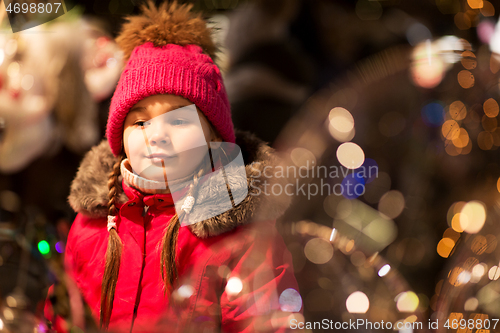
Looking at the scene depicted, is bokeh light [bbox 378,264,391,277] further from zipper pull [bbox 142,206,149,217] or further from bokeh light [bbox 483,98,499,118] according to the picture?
zipper pull [bbox 142,206,149,217]

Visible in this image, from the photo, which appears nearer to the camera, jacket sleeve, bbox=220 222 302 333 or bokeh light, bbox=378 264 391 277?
jacket sleeve, bbox=220 222 302 333

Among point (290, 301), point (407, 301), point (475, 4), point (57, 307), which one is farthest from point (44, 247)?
point (475, 4)

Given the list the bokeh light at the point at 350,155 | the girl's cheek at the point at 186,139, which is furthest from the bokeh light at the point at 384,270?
the girl's cheek at the point at 186,139

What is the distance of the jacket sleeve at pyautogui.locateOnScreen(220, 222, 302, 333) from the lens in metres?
0.62

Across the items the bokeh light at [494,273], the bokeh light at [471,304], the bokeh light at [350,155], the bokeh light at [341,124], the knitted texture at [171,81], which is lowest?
the bokeh light at [471,304]

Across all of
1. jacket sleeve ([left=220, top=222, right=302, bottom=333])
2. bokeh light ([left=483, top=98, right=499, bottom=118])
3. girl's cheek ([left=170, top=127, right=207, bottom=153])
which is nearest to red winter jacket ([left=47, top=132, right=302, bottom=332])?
jacket sleeve ([left=220, top=222, right=302, bottom=333])

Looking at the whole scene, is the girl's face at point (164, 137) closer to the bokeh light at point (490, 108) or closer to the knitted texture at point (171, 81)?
the knitted texture at point (171, 81)

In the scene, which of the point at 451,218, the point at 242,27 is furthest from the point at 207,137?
the point at 451,218

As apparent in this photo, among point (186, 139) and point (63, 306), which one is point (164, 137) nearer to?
point (186, 139)

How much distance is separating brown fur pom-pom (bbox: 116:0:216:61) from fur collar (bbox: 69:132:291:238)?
25 centimetres

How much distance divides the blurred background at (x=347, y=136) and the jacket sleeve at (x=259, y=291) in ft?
0.19

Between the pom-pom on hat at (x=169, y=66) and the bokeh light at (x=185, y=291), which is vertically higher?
the pom-pom on hat at (x=169, y=66)

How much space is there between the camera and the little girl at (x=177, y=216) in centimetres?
64

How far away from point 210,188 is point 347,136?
34 centimetres
